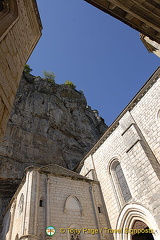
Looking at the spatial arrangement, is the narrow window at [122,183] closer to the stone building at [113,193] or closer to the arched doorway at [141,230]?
the stone building at [113,193]

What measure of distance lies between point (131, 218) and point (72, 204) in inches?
129

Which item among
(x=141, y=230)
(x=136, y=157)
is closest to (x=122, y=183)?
(x=136, y=157)

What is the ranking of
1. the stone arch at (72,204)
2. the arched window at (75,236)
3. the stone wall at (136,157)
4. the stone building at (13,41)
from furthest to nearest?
the stone arch at (72,204)
the arched window at (75,236)
the stone wall at (136,157)
the stone building at (13,41)

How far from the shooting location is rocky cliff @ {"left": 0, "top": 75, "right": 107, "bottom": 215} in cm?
1565

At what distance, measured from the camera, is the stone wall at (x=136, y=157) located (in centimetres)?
768

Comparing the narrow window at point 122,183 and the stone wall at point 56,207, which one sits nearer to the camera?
the stone wall at point 56,207

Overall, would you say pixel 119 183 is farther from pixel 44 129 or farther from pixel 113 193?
pixel 44 129

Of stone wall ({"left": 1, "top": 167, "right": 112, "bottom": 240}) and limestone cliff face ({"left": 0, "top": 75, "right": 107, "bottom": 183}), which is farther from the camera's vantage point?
limestone cliff face ({"left": 0, "top": 75, "right": 107, "bottom": 183})

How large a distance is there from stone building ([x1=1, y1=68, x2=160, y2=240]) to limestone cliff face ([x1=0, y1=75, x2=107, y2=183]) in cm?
566

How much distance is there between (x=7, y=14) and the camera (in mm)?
3135

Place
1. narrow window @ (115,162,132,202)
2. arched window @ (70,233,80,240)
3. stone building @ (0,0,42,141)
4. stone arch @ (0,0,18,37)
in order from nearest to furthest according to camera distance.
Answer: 1. stone building @ (0,0,42,141)
2. stone arch @ (0,0,18,37)
3. arched window @ (70,233,80,240)
4. narrow window @ (115,162,132,202)

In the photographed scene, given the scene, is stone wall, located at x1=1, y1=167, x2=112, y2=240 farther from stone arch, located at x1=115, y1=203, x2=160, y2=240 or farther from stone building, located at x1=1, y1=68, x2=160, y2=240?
stone arch, located at x1=115, y1=203, x2=160, y2=240

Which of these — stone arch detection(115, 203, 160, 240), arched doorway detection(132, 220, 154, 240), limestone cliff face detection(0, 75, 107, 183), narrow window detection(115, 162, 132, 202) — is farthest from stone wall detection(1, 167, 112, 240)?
limestone cliff face detection(0, 75, 107, 183)

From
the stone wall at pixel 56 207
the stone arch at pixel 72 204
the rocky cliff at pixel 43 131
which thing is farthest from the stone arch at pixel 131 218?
the rocky cliff at pixel 43 131
